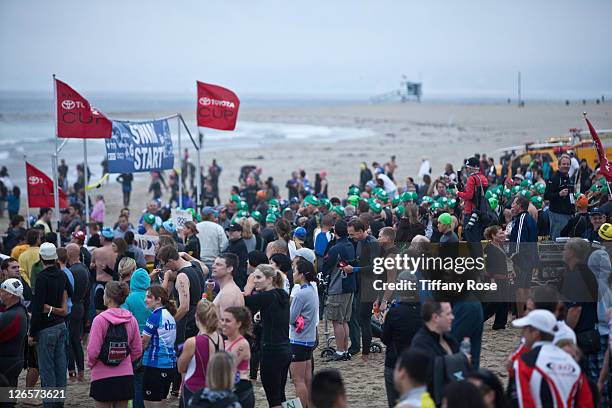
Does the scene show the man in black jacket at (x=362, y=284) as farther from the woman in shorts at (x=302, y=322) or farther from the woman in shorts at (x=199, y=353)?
the woman in shorts at (x=199, y=353)

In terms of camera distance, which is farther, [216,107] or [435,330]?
[216,107]

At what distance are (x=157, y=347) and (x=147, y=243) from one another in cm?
500

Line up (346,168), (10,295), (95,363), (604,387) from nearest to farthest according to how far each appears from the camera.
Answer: (604,387) < (95,363) < (10,295) < (346,168)

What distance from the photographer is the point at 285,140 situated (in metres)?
60.7

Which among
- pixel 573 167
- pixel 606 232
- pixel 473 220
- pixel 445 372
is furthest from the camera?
pixel 573 167

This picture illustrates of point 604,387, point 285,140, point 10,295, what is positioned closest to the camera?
point 604,387

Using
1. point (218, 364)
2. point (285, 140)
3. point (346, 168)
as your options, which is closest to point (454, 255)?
point (218, 364)

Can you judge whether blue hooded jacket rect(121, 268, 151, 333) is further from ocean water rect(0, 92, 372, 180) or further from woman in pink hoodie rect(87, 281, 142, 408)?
ocean water rect(0, 92, 372, 180)

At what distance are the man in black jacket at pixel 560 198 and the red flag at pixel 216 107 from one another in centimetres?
700

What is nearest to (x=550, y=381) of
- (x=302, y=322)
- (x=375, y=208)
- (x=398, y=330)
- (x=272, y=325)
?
(x=398, y=330)

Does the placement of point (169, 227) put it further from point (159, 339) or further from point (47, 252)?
point (159, 339)

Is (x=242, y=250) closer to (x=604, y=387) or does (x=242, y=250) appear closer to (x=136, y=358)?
(x=136, y=358)

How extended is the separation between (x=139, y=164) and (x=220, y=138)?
50.2 m

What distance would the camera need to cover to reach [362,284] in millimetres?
10453
